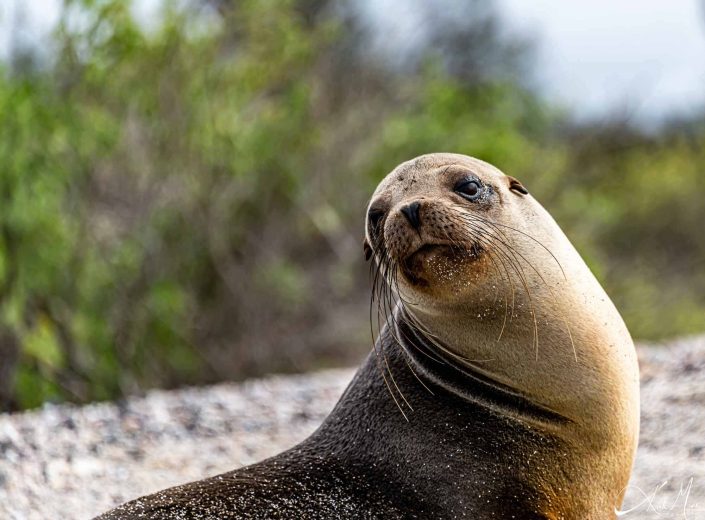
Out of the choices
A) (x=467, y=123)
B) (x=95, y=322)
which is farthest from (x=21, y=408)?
(x=467, y=123)

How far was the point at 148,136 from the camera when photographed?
9.51 metres

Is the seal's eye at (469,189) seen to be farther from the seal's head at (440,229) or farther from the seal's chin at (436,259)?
the seal's chin at (436,259)

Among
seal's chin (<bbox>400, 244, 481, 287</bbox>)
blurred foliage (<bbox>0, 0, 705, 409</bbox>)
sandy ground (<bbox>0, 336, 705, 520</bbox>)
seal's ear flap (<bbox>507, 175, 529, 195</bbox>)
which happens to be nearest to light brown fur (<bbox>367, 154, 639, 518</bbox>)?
seal's chin (<bbox>400, 244, 481, 287</bbox>)

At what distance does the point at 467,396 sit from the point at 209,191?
23.7 feet

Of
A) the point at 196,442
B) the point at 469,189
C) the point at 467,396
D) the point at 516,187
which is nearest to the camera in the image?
the point at 467,396

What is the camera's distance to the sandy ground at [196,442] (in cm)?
432

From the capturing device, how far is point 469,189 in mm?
3359

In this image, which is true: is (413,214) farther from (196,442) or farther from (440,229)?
(196,442)

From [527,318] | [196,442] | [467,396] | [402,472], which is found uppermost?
[527,318]

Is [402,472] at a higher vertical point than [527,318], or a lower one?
lower

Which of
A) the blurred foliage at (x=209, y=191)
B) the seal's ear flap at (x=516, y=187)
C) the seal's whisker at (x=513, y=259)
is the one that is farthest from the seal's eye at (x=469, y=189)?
the blurred foliage at (x=209, y=191)

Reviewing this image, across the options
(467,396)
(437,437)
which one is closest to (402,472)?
(437,437)

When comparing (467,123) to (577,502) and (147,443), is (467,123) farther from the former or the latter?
(577,502)

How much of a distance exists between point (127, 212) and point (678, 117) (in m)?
15.5
